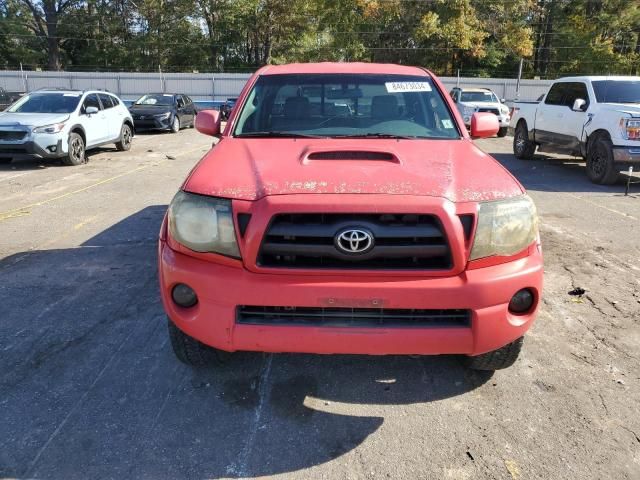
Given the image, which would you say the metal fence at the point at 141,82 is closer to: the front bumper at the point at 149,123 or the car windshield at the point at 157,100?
the car windshield at the point at 157,100

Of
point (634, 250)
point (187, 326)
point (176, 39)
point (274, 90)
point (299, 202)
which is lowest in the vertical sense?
point (634, 250)

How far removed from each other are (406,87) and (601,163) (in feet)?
22.9

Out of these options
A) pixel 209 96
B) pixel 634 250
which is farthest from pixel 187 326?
pixel 209 96

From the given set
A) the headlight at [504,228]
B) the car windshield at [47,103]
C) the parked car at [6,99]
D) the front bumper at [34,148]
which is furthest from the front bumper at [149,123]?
the headlight at [504,228]

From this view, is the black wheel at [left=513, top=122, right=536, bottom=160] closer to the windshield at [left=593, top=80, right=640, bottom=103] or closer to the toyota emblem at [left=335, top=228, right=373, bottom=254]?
the windshield at [left=593, top=80, right=640, bottom=103]

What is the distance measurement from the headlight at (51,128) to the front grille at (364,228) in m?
9.90

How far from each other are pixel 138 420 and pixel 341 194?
1588mm

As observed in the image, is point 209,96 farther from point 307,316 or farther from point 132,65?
point 307,316

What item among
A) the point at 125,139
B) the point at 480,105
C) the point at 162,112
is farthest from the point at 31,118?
the point at 480,105

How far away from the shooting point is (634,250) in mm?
5645

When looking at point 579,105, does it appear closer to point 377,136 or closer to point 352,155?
point 377,136

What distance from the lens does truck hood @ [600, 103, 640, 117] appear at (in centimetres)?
872

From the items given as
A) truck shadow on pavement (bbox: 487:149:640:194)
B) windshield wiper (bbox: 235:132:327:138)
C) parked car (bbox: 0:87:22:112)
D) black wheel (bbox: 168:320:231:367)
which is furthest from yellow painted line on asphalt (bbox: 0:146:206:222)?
parked car (bbox: 0:87:22:112)

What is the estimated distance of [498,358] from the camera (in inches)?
114
